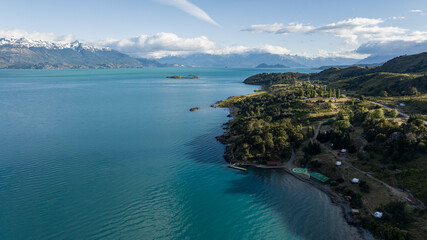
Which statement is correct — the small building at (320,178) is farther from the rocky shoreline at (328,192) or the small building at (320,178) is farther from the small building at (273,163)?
the small building at (273,163)

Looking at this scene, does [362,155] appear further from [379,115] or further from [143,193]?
[143,193]

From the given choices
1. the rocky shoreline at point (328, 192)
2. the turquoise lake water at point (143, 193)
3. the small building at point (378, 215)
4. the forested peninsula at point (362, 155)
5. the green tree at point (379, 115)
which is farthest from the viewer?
the green tree at point (379, 115)

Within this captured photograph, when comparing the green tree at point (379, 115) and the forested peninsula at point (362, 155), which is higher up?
the green tree at point (379, 115)

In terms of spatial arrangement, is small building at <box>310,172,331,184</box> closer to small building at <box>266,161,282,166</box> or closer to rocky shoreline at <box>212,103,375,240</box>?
rocky shoreline at <box>212,103,375,240</box>

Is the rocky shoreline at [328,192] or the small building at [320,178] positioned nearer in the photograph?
the rocky shoreline at [328,192]

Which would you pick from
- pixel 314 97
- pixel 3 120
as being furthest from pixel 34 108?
pixel 314 97

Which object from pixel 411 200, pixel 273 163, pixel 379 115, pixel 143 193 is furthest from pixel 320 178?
pixel 143 193

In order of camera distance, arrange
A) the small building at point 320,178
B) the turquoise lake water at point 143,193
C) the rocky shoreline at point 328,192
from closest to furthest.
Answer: the rocky shoreline at point 328,192 → the turquoise lake water at point 143,193 → the small building at point 320,178

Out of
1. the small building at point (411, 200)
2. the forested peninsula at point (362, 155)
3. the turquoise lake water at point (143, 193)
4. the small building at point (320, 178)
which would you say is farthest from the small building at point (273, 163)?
the small building at point (411, 200)

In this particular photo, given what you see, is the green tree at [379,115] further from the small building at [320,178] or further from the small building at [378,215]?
the small building at [378,215]

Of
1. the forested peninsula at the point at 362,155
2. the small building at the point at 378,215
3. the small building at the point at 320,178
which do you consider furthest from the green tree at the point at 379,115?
the small building at the point at 378,215
